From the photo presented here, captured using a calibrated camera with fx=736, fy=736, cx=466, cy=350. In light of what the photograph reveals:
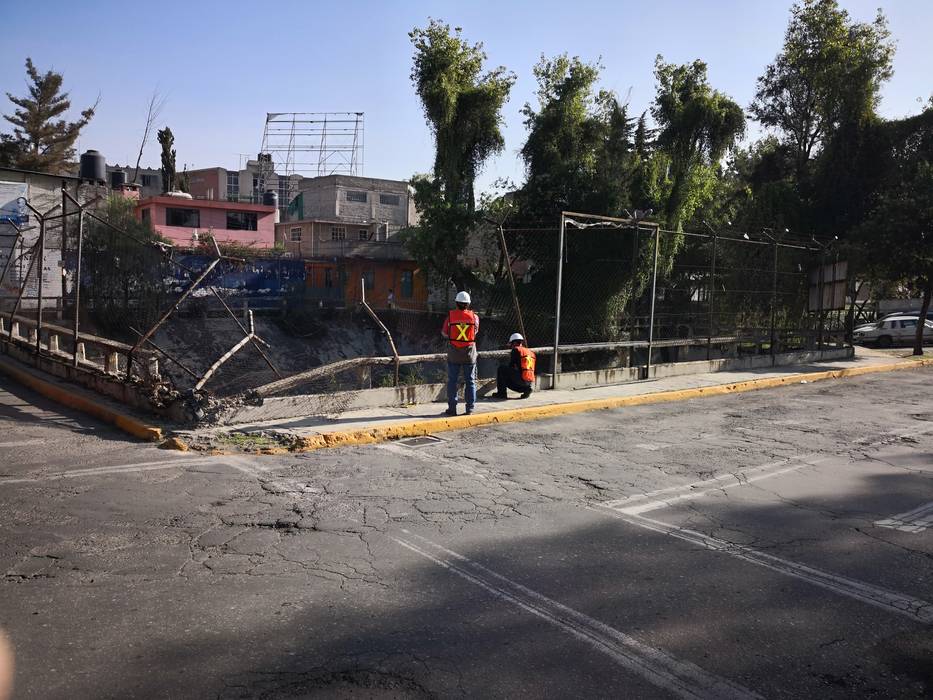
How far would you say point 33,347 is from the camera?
44.1ft

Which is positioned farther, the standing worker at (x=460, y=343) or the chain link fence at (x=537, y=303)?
the chain link fence at (x=537, y=303)

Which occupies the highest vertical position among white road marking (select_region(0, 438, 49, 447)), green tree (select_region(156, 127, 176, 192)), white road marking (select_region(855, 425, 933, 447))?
green tree (select_region(156, 127, 176, 192))

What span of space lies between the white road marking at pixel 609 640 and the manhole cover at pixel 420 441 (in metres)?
3.78

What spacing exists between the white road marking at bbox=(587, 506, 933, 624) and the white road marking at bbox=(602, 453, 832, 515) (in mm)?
330

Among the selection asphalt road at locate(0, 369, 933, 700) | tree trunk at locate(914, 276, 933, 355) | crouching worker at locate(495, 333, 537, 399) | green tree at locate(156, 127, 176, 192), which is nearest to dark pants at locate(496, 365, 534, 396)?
crouching worker at locate(495, 333, 537, 399)

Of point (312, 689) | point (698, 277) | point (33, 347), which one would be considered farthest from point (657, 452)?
point (33, 347)

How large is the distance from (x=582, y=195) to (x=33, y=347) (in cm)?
1850

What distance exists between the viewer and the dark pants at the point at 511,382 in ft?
39.1

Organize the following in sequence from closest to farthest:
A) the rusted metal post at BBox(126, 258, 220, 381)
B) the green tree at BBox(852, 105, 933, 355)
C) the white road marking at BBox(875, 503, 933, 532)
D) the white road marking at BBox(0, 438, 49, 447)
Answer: the white road marking at BBox(875, 503, 933, 532) < the white road marking at BBox(0, 438, 49, 447) < the rusted metal post at BBox(126, 258, 220, 381) < the green tree at BBox(852, 105, 933, 355)

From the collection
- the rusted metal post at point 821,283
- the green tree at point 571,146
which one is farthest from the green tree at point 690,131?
the rusted metal post at point 821,283

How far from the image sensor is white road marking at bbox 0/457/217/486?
22.0 ft

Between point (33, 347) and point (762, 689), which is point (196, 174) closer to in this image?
point (33, 347)

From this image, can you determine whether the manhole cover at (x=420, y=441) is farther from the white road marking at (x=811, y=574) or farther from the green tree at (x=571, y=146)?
the green tree at (x=571, y=146)

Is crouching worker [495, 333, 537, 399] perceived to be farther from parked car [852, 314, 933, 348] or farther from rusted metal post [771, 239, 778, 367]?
parked car [852, 314, 933, 348]
